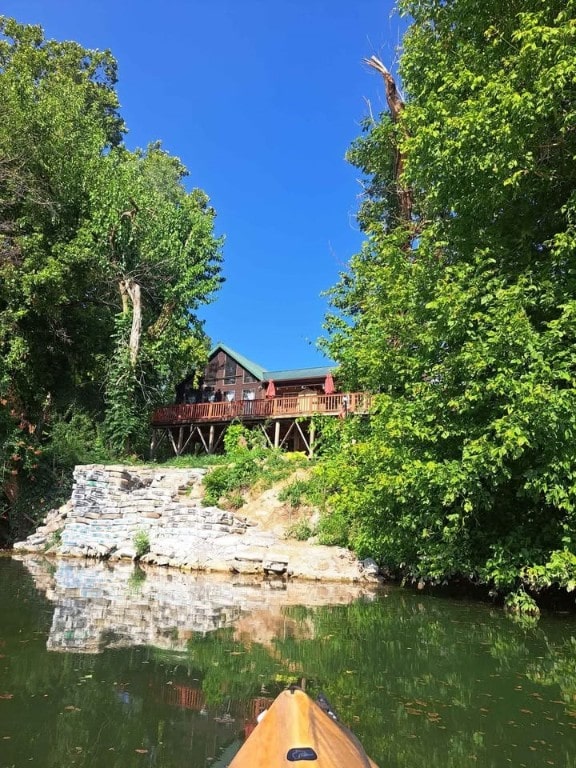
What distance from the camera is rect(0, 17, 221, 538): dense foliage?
63.2 ft

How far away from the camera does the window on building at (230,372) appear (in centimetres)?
3424

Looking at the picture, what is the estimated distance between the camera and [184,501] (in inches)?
714

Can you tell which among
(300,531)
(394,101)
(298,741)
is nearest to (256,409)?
(300,531)

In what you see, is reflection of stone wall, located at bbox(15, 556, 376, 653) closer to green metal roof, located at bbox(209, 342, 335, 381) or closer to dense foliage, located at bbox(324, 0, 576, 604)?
dense foliage, located at bbox(324, 0, 576, 604)

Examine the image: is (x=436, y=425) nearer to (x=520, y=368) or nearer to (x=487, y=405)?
(x=487, y=405)

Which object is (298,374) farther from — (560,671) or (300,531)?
(560,671)

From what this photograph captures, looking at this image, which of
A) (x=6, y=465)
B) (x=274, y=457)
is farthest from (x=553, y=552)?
(x=6, y=465)

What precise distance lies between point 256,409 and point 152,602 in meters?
16.7

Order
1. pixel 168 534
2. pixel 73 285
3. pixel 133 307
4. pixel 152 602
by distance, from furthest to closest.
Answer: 1. pixel 133 307
2. pixel 73 285
3. pixel 168 534
4. pixel 152 602

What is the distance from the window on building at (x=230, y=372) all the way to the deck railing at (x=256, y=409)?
5402 mm

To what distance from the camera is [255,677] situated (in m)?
5.71

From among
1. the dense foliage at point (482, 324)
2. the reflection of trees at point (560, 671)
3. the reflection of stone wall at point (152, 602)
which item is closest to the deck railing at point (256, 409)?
the reflection of stone wall at point (152, 602)

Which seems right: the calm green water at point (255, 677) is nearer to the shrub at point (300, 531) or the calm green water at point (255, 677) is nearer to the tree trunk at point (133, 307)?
the shrub at point (300, 531)

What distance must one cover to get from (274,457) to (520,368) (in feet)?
38.7
